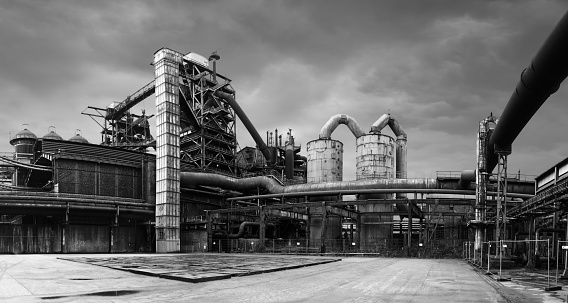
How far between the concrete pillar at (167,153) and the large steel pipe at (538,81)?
40692 mm

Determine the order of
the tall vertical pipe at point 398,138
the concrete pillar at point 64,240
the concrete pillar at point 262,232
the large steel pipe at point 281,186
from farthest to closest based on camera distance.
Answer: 1. the tall vertical pipe at point 398,138
2. the concrete pillar at point 64,240
3. the concrete pillar at point 262,232
4. the large steel pipe at point 281,186

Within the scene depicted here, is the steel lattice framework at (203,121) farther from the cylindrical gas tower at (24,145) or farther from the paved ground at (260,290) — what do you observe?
the paved ground at (260,290)

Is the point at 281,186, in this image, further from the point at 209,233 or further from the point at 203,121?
the point at 203,121

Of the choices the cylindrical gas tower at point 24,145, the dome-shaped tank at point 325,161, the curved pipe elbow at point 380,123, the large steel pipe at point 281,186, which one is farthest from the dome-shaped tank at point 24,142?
the curved pipe elbow at point 380,123

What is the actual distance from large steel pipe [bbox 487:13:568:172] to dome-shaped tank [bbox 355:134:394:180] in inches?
1299

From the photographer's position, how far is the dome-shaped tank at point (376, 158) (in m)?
60.4

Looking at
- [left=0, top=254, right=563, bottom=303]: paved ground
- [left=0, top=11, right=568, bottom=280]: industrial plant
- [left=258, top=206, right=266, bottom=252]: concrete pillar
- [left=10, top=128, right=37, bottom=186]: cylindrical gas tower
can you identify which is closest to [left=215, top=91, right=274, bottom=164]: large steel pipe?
[left=0, top=11, right=568, bottom=280]: industrial plant

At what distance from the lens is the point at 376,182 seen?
52.8 meters

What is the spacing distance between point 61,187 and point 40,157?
6.37 metres

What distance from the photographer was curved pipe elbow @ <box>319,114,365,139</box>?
2618 inches

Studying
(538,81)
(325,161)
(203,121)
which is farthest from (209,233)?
(538,81)

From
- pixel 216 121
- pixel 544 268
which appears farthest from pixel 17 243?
pixel 544 268

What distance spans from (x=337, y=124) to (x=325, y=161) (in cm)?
678

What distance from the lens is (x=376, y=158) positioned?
60562 mm
